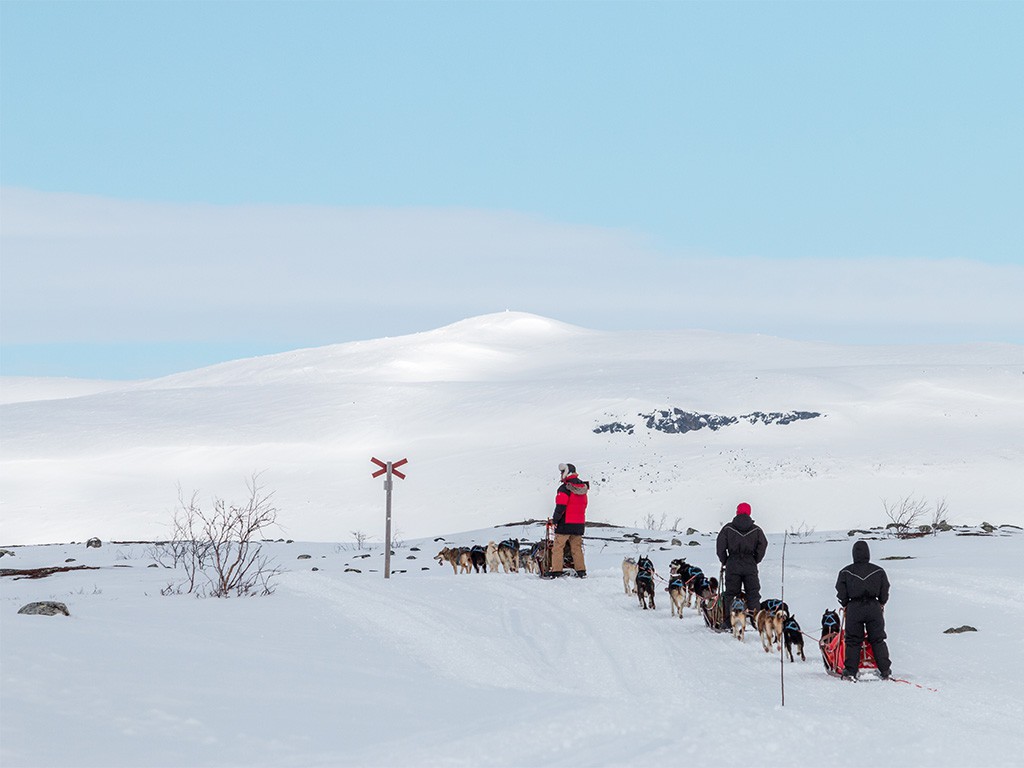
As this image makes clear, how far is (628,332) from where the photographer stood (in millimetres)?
113438

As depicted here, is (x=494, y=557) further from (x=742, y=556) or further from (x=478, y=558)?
(x=742, y=556)

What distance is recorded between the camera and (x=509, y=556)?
67.7 feet

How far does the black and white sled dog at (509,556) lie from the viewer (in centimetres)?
2056

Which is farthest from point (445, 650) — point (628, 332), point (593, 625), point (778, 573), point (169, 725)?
point (628, 332)

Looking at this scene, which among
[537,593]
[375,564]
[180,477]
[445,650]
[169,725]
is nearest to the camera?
[169,725]

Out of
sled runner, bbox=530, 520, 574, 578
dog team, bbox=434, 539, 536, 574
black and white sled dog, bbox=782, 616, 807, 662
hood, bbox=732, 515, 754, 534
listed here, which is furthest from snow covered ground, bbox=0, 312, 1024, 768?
hood, bbox=732, 515, 754, 534

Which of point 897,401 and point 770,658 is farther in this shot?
point 897,401

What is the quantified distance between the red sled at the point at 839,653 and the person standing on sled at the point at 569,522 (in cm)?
758

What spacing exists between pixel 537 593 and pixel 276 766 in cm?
1001


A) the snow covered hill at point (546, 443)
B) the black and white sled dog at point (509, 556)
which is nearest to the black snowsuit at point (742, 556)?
the black and white sled dog at point (509, 556)

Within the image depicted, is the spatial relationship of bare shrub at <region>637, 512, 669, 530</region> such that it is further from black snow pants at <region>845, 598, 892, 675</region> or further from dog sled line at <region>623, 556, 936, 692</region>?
black snow pants at <region>845, 598, 892, 675</region>

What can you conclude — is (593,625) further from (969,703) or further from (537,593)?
(969,703)

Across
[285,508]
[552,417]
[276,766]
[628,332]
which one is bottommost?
[276,766]

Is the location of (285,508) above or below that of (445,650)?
above
